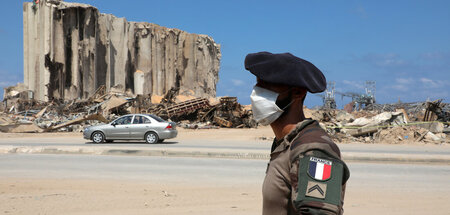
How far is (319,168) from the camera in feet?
5.11

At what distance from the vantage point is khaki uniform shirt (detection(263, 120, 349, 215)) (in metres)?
1.63

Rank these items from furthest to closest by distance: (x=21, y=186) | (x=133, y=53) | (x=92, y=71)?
(x=133, y=53)
(x=92, y=71)
(x=21, y=186)

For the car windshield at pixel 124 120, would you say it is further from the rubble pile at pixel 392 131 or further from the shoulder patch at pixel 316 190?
the shoulder patch at pixel 316 190

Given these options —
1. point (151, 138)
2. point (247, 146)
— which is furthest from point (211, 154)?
point (151, 138)

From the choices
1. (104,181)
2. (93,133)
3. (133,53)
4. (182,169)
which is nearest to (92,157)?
(182,169)

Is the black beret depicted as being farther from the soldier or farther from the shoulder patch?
the shoulder patch

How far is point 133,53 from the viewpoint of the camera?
61719 mm

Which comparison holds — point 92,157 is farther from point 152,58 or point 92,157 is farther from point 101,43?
point 152,58

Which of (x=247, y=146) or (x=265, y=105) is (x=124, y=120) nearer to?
(x=247, y=146)

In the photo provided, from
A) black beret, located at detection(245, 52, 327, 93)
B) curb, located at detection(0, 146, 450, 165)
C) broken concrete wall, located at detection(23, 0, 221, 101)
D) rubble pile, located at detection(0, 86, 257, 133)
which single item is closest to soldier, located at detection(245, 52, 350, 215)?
black beret, located at detection(245, 52, 327, 93)

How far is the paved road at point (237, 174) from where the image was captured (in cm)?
697

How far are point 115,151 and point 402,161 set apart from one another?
31.7ft

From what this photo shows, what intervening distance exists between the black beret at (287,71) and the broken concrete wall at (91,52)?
5208 centimetres

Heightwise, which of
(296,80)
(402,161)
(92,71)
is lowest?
(402,161)
